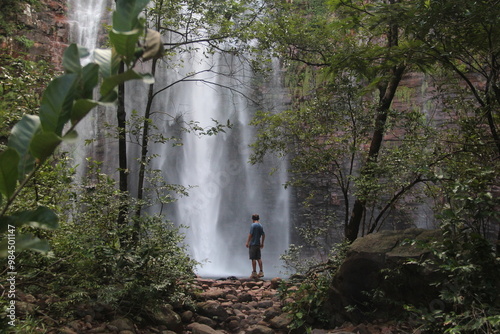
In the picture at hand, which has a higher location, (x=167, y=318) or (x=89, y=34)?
(x=89, y=34)

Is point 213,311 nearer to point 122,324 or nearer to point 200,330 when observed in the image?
point 200,330

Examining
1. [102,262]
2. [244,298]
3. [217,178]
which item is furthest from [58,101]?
[217,178]

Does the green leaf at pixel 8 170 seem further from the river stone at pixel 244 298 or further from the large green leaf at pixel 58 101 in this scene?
the river stone at pixel 244 298

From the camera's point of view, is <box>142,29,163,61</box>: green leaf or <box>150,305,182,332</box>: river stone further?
<box>150,305,182,332</box>: river stone

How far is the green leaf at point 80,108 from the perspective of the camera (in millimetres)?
895

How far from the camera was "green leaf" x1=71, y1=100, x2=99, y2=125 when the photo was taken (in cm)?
90

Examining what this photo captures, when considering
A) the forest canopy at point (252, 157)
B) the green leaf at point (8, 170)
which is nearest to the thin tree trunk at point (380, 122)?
the forest canopy at point (252, 157)

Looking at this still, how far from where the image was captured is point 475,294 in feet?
9.85

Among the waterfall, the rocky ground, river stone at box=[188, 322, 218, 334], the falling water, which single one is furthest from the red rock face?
river stone at box=[188, 322, 218, 334]

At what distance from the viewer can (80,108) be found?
0.91m

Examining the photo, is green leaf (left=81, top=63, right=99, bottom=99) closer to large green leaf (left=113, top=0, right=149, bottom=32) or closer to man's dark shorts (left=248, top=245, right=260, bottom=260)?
large green leaf (left=113, top=0, right=149, bottom=32)

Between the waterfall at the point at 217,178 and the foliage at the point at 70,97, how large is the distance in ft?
47.1

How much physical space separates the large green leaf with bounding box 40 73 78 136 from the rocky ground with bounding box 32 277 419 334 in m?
2.98

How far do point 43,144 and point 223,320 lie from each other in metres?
5.26
